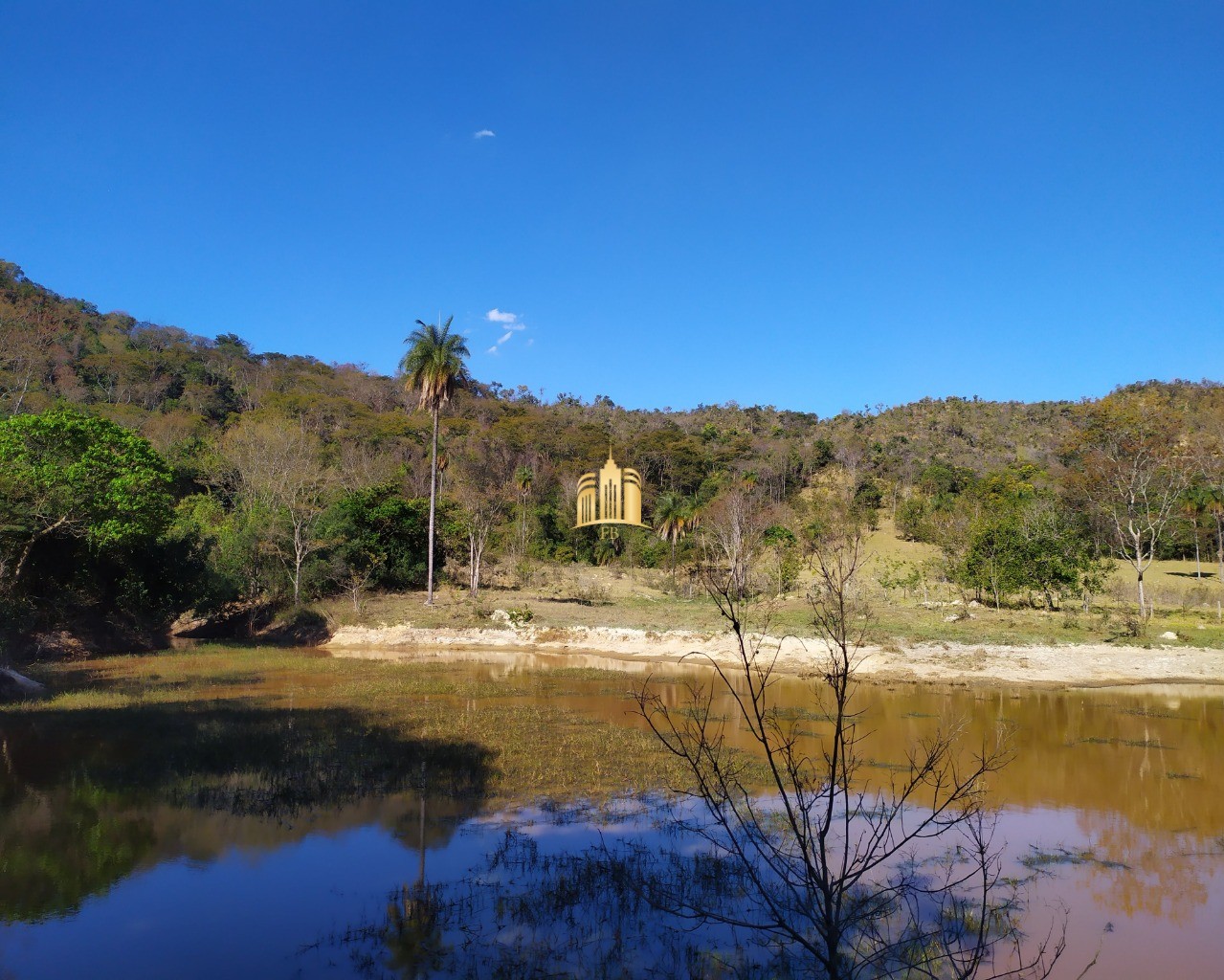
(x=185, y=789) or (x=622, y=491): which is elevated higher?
(x=622, y=491)

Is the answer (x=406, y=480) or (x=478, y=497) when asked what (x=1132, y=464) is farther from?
(x=406, y=480)

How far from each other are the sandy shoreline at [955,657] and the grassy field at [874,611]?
859 mm

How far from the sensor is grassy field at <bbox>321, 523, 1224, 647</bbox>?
26078mm

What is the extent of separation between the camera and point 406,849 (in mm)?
8344

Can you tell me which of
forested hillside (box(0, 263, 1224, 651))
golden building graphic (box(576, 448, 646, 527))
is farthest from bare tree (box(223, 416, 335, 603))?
golden building graphic (box(576, 448, 646, 527))

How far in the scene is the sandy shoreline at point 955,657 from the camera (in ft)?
69.7

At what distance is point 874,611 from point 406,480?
98.2 ft

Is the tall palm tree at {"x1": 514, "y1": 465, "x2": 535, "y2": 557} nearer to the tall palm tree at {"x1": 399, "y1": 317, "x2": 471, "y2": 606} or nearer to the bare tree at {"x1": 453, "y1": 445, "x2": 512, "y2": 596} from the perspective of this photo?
the bare tree at {"x1": 453, "y1": 445, "x2": 512, "y2": 596}

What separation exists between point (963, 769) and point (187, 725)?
13.1 metres

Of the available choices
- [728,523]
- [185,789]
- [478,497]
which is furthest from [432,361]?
[185,789]

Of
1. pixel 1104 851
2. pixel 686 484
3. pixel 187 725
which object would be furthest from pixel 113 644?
pixel 686 484

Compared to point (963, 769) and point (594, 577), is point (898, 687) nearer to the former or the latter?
point (963, 769)

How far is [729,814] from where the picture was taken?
10.2m

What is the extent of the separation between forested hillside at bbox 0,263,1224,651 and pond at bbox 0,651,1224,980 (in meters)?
3.71
